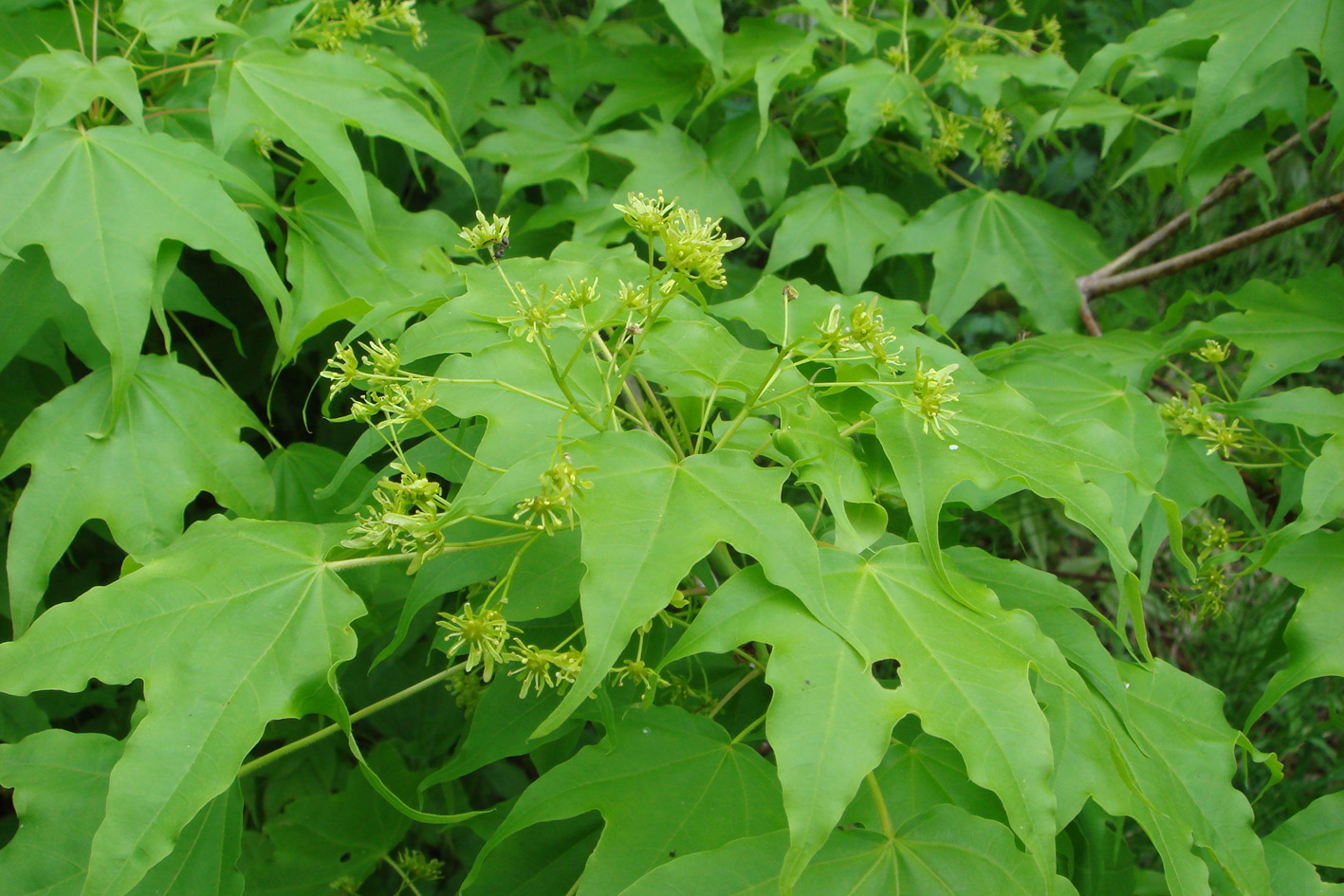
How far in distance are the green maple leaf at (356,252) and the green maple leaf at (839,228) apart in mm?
668

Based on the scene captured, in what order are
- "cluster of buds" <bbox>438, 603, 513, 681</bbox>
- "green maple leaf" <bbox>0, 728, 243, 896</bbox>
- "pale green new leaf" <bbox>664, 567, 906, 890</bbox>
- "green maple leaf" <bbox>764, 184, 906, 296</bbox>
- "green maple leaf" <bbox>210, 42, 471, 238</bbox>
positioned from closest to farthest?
"pale green new leaf" <bbox>664, 567, 906, 890</bbox>, "cluster of buds" <bbox>438, 603, 513, 681</bbox>, "green maple leaf" <bbox>0, 728, 243, 896</bbox>, "green maple leaf" <bbox>210, 42, 471, 238</bbox>, "green maple leaf" <bbox>764, 184, 906, 296</bbox>

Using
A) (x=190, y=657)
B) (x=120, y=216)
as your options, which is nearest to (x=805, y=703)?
(x=190, y=657)

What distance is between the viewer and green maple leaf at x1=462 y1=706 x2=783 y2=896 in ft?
3.53

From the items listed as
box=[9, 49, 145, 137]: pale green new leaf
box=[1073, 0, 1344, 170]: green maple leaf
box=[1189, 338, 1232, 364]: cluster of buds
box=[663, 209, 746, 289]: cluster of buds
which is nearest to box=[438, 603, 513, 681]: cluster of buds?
box=[663, 209, 746, 289]: cluster of buds

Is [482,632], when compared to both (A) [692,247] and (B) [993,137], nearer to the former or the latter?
(A) [692,247]

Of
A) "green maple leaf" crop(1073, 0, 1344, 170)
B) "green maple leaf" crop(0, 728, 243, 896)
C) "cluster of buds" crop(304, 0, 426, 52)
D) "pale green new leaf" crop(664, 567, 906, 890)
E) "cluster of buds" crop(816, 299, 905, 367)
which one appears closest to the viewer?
"pale green new leaf" crop(664, 567, 906, 890)

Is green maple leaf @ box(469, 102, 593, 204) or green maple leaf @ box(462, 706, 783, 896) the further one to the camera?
green maple leaf @ box(469, 102, 593, 204)

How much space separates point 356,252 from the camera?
1.64m

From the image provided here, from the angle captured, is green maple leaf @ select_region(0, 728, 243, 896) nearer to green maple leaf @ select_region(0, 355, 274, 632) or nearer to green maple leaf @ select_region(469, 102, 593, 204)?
green maple leaf @ select_region(0, 355, 274, 632)

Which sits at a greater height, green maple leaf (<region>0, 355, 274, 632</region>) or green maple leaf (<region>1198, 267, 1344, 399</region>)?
green maple leaf (<region>1198, 267, 1344, 399</region>)

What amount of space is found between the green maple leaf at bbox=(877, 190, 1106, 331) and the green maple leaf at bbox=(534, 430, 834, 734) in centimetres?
119

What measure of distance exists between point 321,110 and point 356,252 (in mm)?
238

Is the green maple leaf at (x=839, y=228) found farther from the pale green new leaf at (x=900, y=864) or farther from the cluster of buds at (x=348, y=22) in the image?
the pale green new leaf at (x=900, y=864)

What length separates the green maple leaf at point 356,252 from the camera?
1573 mm
